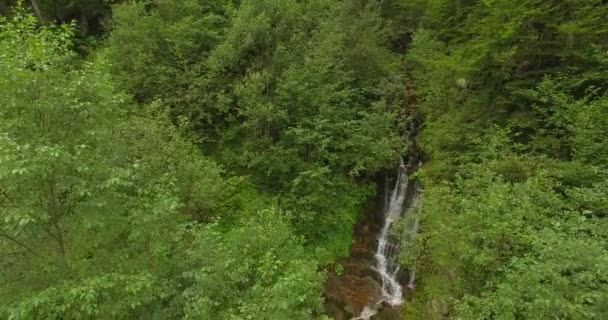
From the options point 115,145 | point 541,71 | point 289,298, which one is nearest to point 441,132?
point 541,71

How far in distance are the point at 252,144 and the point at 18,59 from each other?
7792 mm

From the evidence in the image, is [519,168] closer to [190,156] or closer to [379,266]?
[379,266]

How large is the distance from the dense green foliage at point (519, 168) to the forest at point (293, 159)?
0.21 ft

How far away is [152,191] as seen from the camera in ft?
30.3

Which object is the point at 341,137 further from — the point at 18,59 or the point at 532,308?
the point at 18,59

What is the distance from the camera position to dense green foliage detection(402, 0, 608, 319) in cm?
700

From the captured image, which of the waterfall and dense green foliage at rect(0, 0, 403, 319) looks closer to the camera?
dense green foliage at rect(0, 0, 403, 319)

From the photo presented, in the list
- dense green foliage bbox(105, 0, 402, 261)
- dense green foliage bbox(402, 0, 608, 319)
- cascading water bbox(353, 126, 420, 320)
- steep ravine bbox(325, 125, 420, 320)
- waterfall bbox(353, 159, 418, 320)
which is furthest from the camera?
dense green foliage bbox(105, 0, 402, 261)

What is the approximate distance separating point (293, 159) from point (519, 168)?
22.8ft

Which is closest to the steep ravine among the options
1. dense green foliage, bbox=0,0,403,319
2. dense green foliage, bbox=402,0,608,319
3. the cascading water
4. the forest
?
the cascading water

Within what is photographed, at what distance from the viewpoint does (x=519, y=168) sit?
1053 centimetres

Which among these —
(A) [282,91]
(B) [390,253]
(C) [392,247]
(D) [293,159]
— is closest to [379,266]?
(B) [390,253]

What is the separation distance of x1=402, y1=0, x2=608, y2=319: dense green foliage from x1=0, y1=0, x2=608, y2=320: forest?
0.06 meters

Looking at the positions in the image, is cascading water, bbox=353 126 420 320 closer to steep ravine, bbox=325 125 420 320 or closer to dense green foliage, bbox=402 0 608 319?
steep ravine, bbox=325 125 420 320
